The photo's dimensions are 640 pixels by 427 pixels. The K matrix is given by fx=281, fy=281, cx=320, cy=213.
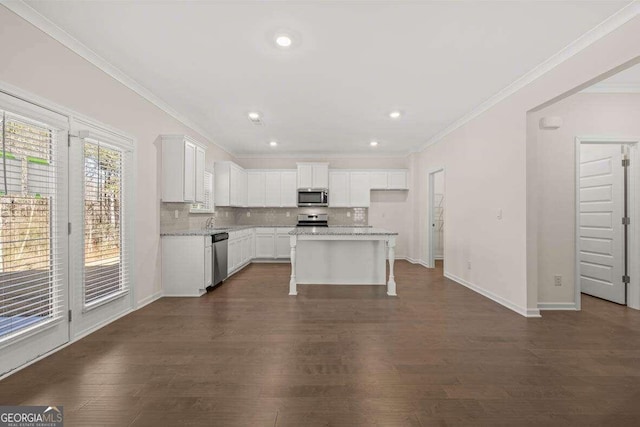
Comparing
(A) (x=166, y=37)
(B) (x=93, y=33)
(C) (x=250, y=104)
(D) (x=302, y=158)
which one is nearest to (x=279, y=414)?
(A) (x=166, y=37)

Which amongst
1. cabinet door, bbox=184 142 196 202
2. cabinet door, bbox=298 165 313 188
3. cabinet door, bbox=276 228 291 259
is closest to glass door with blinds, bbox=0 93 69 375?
cabinet door, bbox=184 142 196 202

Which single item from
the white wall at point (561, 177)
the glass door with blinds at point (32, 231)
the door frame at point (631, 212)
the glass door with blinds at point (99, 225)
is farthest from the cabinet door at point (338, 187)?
the glass door with blinds at point (32, 231)

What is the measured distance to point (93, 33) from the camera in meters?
2.55

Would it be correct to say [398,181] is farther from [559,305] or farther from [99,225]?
[99,225]

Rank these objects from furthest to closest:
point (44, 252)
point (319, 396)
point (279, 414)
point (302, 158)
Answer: point (302, 158) < point (44, 252) < point (319, 396) < point (279, 414)

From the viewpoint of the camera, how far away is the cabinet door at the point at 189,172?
431 centimetres

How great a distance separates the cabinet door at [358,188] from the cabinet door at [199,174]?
12.6ft

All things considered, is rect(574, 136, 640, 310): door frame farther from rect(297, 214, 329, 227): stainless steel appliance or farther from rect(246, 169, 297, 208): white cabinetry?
rect(246, 169, 297, 208): white cabinetry

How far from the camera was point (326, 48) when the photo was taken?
2732mm

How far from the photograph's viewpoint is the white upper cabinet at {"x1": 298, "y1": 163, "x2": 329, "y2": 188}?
728 cm

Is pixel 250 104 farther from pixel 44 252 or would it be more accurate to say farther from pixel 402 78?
pixel 44 252

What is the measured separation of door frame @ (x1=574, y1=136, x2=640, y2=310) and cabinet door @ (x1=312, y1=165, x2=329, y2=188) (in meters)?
4.82

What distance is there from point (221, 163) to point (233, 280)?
8.69ft

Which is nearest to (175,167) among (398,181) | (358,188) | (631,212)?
(358,188)
